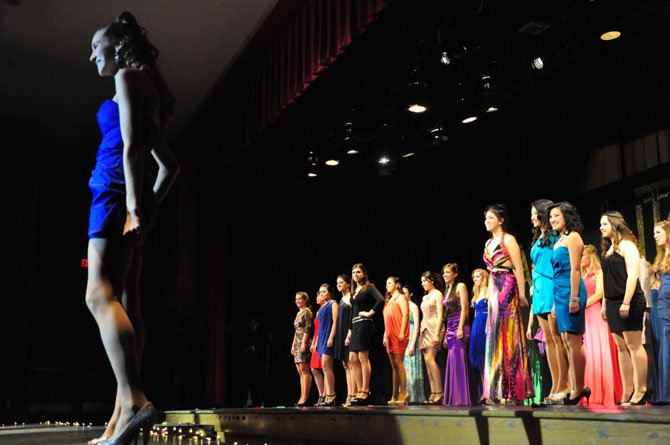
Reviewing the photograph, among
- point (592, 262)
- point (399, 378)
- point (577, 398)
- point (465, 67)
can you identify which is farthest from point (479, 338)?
point (465, 67)

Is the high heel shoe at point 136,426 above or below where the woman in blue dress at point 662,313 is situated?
below

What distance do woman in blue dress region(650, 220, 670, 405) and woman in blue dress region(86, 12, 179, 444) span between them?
5.26 metres

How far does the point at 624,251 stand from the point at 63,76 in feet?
25.3

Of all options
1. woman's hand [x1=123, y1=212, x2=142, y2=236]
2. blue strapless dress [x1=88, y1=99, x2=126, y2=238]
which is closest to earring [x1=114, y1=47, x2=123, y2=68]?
blue strapless dress [x1=88, y1=99, x2=126, y2=238]

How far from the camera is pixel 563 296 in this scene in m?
5.22

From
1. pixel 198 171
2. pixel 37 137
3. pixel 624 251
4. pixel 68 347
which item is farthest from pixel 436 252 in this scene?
pixel 68 347

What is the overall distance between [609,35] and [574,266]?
12.2ft

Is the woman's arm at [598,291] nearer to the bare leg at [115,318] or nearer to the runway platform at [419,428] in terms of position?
the runway platform at [419,428]

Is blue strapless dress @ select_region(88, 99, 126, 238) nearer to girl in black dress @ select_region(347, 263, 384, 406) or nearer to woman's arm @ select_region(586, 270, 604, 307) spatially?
woman's arm @ select_region(586, 270, 604, 307)

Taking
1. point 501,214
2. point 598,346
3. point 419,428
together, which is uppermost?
point 501,214

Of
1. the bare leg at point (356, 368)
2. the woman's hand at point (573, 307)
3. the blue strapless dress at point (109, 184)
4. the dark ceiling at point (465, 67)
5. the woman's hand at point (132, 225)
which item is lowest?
the bare leg at point (356, 368)

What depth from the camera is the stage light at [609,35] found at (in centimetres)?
761

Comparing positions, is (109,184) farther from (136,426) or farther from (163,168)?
(136,426)

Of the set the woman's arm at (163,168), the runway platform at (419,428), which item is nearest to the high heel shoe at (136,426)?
the woman's arm at (163,168)
